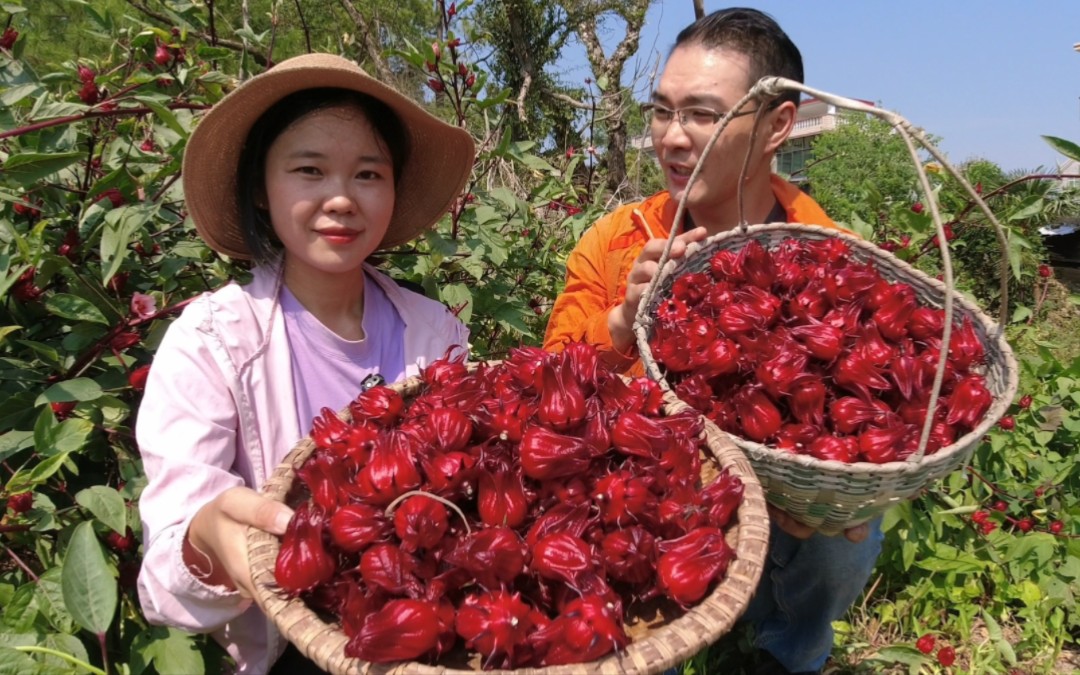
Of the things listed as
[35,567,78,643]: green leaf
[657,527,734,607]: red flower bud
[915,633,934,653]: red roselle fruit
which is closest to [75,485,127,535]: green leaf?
[35,567,78,643]: green leaf

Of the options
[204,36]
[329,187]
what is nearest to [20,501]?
[329,187]

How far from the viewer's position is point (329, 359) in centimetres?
177

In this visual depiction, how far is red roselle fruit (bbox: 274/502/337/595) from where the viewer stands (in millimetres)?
1005

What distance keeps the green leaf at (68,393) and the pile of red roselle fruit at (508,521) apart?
50cm

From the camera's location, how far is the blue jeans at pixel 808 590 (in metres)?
2.04

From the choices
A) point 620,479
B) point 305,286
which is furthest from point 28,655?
point 620,479

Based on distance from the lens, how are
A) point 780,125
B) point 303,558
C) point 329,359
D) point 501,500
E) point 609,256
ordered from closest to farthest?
point 303,558 → point 501,500 → point 329,359 → point 780,125 → point 609,256

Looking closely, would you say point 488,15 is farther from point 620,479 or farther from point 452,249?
point 620,479

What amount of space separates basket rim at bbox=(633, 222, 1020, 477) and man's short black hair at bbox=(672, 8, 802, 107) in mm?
438

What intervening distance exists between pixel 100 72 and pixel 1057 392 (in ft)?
11.8

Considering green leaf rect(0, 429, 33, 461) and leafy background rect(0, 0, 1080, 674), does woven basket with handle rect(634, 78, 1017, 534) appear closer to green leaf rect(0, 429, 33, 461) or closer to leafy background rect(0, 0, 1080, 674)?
leafy background rect(0, 0, 1080, 674)

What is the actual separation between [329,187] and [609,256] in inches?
39.7

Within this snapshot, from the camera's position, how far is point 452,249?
2.12 m

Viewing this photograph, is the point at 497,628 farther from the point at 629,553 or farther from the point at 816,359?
the point at 816,359
